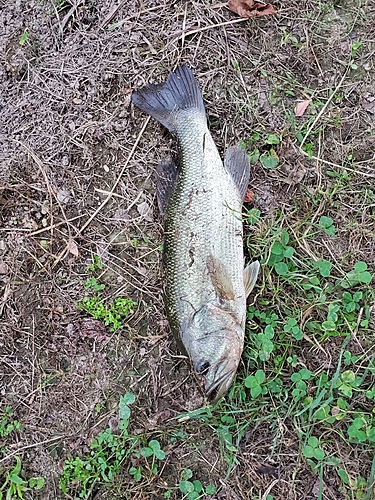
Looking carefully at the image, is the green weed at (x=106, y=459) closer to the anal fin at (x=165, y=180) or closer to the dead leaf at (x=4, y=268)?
the dead leaf at (x=4, y=268)

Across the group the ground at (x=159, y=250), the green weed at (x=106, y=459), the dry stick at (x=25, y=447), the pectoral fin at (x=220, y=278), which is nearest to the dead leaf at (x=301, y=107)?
the ground at (x=159, y=250)

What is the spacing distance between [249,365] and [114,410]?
107 centimetres

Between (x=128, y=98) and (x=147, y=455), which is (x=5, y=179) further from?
(x=147, y=455)

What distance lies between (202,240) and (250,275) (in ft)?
1.38

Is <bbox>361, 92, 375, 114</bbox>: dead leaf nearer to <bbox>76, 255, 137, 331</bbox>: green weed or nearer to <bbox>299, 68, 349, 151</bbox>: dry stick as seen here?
<bbox>299, 68, 349, 151</bbox>: dry stick

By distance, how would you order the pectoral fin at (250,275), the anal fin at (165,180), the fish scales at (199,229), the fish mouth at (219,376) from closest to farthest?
the fish mouth at (219,376) < the fish scales at (199,229) < the pectoral fin at (250,275) < the anal fin at (165,180)

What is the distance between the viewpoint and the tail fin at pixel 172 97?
366cm

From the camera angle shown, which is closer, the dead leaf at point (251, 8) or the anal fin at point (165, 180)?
the anal fin at point (165, 180)

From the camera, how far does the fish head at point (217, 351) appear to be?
3225mm

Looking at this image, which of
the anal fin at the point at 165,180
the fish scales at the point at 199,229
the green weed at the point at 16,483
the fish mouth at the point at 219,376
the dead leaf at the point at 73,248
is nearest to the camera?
the fish mouth at the point at 219,376

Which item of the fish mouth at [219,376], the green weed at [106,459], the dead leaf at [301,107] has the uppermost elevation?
the dead leaf at [301,107]

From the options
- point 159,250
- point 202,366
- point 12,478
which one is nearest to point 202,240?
point 159,250

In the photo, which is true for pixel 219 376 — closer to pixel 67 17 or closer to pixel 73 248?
pixel 73 248

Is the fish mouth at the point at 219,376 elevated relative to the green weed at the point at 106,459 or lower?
elevated
